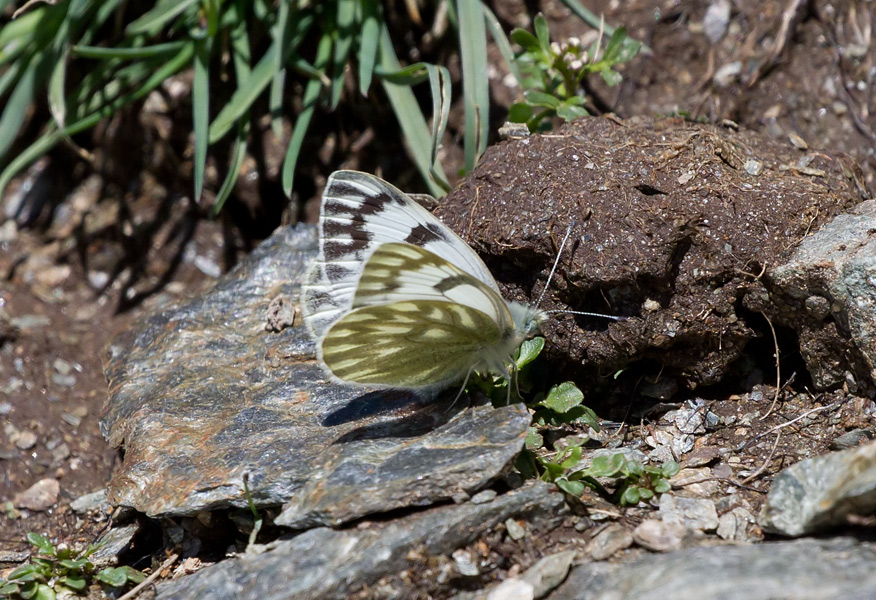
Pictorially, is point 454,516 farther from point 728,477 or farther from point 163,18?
point 163,18

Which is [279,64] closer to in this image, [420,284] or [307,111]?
[307,111]

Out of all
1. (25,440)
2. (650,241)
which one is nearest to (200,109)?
(25,440)

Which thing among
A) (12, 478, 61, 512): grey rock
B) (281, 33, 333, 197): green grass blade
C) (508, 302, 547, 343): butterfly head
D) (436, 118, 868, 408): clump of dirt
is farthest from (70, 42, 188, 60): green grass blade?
(508, 302, 547, 343): butterfly head

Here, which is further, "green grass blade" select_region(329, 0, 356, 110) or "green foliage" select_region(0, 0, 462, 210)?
"green grass blade" select_region(329, 0, 356, 110)

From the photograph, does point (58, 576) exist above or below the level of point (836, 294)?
below

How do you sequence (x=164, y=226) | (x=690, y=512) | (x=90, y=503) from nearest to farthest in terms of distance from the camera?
(x=690, y=512), (x=90, y=503), (x=164, y=226)

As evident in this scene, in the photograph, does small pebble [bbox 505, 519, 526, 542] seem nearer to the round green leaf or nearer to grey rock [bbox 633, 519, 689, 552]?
grey rock [bbox 633, 519, 689, 552]

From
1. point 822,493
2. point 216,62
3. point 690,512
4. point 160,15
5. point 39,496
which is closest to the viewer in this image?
point 822,493
